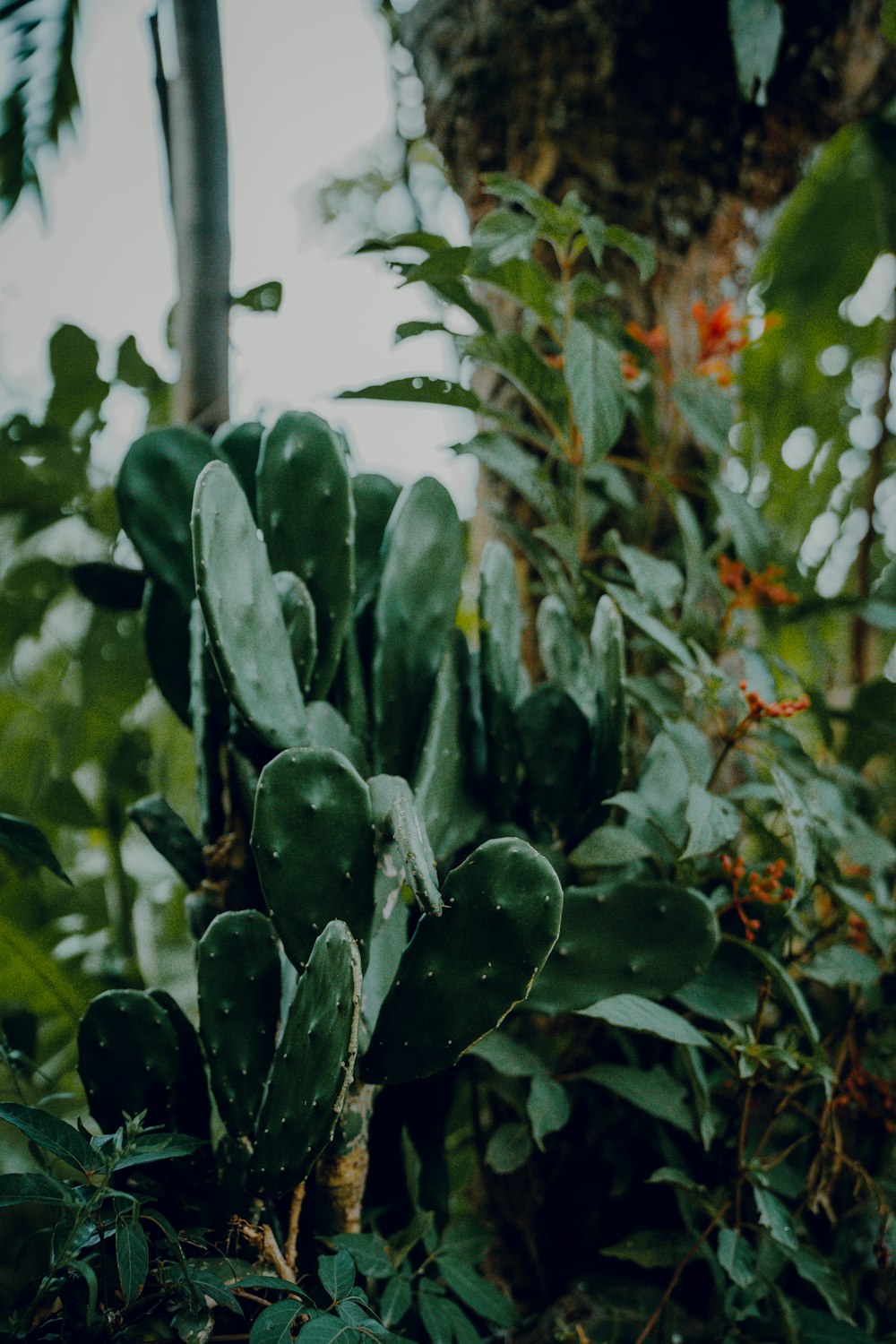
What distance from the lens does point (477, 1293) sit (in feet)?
2.08

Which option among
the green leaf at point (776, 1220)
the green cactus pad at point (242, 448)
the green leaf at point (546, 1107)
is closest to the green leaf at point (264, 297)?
the green cactus pad at point (242, 448)

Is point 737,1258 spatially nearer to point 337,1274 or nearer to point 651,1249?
point 651,1249

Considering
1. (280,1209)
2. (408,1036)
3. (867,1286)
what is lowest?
(867,1286)

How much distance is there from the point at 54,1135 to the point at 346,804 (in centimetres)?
23

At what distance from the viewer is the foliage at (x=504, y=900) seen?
54 centimetres

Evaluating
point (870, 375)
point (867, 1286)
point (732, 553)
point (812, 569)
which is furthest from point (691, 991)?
point (870, 375)

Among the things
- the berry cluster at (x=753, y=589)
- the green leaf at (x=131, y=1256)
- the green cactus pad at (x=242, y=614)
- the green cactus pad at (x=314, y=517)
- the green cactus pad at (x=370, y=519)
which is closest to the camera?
the green leaf at (x=131, y=1256)

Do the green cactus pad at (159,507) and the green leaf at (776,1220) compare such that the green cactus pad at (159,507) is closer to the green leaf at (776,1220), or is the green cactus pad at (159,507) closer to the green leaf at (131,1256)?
the green leaf at (131,1256)

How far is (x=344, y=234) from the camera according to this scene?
1797mm

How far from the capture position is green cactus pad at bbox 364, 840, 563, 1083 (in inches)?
20.6

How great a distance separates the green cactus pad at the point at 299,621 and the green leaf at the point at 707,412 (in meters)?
0.43

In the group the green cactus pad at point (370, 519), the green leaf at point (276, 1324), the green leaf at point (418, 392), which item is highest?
the green leaf at point (418, 392)

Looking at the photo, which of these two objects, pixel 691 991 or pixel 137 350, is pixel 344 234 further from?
pixel 691 991

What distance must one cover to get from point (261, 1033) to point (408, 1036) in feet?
0.31
